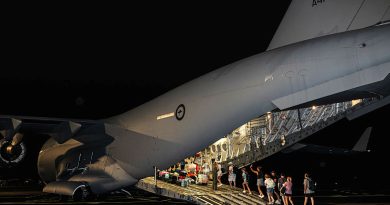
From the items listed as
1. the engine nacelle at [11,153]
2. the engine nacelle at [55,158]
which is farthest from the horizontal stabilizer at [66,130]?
the engine nacelle at [11,153]

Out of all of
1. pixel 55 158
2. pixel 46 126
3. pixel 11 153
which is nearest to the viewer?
pixel 46 126

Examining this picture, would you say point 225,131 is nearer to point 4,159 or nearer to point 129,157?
point 129,157

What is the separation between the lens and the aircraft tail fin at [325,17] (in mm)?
10500

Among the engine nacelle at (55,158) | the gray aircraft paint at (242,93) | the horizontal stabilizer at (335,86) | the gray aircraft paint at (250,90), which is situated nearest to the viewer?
the horizontal stabilizer at (335,86)

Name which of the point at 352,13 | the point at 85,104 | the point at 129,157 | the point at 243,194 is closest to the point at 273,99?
the point at 352,13

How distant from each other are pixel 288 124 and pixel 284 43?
36.4 ft

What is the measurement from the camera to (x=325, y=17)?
11.6m

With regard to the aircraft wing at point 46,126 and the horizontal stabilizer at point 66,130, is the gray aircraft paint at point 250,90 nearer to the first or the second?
the aircraft wing at point 46,126

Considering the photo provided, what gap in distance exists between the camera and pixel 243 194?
16.2 meters

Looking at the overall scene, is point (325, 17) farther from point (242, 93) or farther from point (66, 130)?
point (66, 130)

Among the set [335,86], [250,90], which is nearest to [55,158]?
[250,90]

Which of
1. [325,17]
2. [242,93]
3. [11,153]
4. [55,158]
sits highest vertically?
[325,17]

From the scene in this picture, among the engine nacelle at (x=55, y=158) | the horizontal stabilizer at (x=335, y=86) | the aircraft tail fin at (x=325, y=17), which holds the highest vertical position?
the aircraft tail fin at (x=325, y=17)

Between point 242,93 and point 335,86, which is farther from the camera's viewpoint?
point 242,93
